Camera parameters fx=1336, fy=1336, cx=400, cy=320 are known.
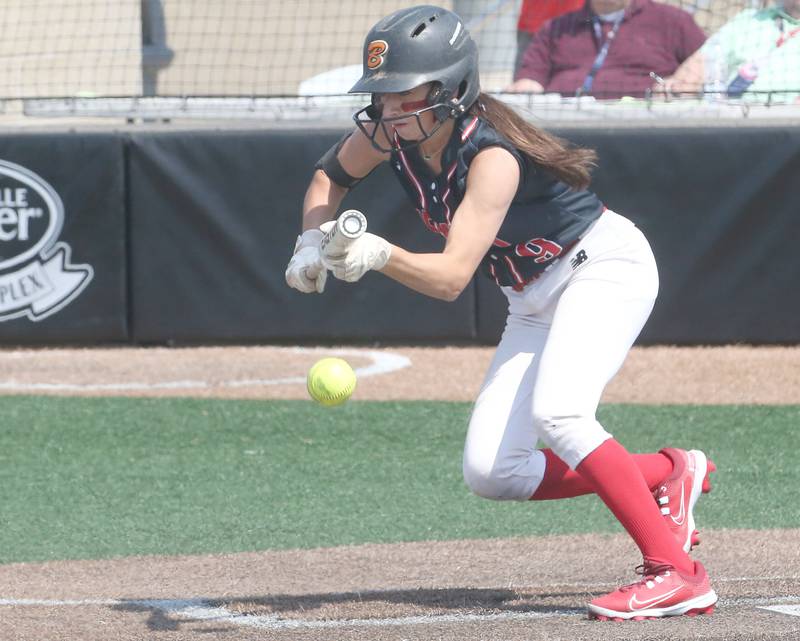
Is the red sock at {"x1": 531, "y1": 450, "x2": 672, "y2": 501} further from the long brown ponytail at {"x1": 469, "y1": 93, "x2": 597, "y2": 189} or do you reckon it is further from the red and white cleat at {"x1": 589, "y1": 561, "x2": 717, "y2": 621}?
the long brown ponytail at {"x1": 469, "y1": 93, "x2": 597, "y2": 189}

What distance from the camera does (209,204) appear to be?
27.6ft

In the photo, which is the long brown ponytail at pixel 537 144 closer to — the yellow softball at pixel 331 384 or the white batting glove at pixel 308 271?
the white batting glove at pixel 308 271

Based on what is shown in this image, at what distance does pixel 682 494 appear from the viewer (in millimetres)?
3977

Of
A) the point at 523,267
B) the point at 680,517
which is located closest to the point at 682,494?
the point at 680,517

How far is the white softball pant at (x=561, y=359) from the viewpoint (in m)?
3.55

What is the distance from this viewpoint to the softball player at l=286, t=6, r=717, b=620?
11.3 ft

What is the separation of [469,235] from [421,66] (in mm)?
467

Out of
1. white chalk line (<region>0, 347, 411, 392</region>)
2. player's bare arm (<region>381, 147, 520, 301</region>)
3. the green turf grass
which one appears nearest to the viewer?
player's bare arm (<region>381, 147, 520, 301</region>)

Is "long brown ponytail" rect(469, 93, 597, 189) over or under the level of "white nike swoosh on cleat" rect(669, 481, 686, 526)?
over

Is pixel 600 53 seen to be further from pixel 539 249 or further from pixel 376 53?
pixel 376 53

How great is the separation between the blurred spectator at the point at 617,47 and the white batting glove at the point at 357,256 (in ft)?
19.7

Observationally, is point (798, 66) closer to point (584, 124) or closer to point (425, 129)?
point (584, 124)

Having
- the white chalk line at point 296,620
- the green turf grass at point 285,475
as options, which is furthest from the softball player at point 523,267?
the green turf grass at point 285,475

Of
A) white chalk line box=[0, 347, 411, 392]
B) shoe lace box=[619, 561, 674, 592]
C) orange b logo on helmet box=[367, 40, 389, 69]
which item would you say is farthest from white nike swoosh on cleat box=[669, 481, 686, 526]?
white chalk line box=[0, 347, 411, 392]
